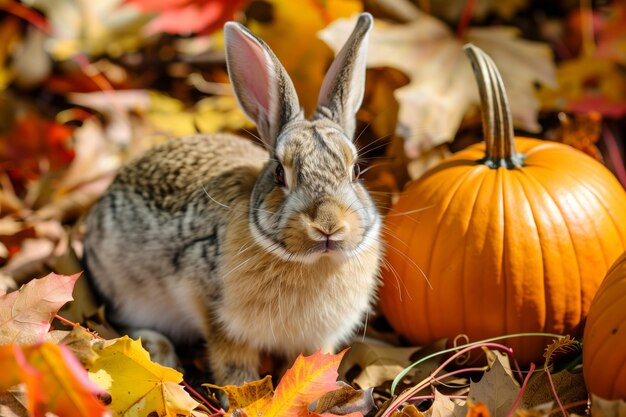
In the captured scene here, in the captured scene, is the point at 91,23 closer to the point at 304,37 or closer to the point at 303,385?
the point at 304,37

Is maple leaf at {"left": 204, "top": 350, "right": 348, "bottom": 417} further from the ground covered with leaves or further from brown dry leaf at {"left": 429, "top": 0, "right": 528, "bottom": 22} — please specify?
brown dry leaf at {"left": 429, "top": 0, "right": 528, "bottom": 22}

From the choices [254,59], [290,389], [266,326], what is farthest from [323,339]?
[254,59]

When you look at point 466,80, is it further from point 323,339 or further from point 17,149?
point 17,149

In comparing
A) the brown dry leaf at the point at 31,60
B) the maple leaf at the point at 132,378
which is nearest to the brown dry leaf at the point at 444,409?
the maple leaf at the point at 132,378

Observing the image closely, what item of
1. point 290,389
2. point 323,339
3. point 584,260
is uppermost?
point 584,260

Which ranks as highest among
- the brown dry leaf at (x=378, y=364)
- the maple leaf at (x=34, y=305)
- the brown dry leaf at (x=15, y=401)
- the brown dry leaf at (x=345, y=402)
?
the maple leaf at (x=34, y=305)

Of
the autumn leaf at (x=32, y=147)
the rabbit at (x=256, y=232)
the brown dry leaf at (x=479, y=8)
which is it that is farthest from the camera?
the autumn leaf at (x=32, y=147)

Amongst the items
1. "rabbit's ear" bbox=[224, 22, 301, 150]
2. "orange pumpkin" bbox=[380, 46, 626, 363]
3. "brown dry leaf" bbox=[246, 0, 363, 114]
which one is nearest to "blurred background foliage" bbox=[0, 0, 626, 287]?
"brown dry leaf" bbox=[246, 0, 363, 114]

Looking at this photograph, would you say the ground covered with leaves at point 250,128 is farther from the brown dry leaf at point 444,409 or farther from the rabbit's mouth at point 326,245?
the rabbit's mouth at point 326,245
